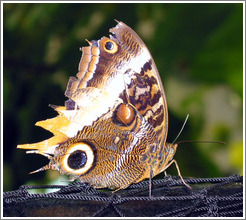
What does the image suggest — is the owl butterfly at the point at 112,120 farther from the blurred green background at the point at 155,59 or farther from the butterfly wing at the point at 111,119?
the blurred green background at the point at 155,59

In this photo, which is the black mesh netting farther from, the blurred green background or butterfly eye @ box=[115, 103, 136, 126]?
the blurred green background

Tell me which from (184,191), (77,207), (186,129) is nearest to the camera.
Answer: (77,207)

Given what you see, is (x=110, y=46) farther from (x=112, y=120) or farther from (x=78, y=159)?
(x=78, y=159)

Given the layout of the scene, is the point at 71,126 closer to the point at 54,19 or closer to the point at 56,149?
the point at 56,149

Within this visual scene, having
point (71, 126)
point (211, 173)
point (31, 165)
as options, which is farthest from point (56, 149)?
point (211, 173)

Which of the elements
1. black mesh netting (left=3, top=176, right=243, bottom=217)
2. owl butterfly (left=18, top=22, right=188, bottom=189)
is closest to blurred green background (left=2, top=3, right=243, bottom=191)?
owl butterfly (left=18, top=22, right=188, bottom=189)

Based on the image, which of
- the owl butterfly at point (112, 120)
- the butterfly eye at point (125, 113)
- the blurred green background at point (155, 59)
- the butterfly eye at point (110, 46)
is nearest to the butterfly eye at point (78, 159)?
the owl butterfly at point (112, 120)

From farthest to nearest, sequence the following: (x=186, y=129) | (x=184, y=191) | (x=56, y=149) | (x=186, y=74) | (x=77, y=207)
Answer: (x=186, y=74), (x=186, y=129), (x=56, y=149), (x=184, y=191), (x=77, y=207)

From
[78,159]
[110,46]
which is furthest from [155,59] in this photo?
[78,159]
